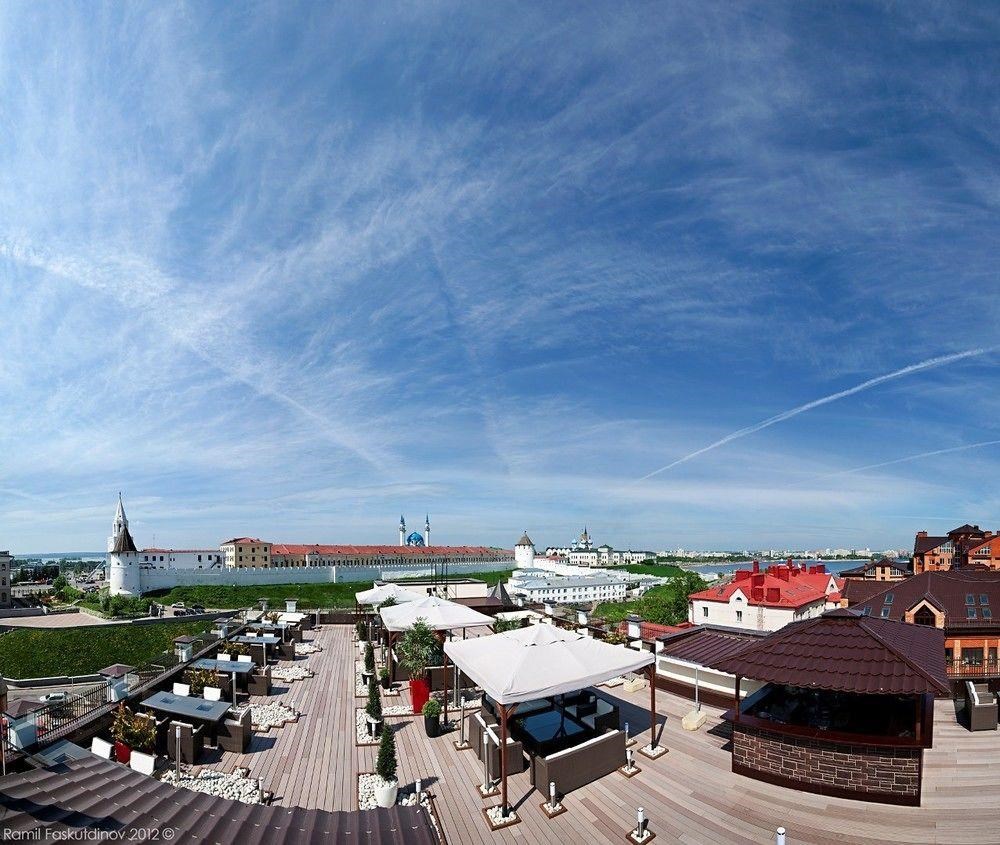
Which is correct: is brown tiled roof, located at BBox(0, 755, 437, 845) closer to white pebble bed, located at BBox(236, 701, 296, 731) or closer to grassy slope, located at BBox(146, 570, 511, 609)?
white pebble bed, located at BBox(236, 701, 296, 731)

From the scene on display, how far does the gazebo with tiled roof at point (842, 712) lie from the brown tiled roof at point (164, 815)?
554 centimetres

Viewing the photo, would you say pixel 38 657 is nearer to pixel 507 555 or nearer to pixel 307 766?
pixel 307 766

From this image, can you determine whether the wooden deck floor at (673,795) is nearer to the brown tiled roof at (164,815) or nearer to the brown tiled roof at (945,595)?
the brown tiled roof at (164,815)

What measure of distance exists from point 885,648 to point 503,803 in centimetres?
581

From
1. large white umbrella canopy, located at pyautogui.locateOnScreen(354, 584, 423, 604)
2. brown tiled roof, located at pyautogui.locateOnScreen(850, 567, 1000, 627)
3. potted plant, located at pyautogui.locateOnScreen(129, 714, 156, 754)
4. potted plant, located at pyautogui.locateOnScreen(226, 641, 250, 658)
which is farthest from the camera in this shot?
large white umbrella canopy, located at pyautogui.locateOnScreen(354, 584, 423, 604)

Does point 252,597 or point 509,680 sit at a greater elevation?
point 509,680

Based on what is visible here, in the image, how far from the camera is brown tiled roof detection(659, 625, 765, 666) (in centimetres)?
973

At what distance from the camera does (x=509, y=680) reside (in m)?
7.35

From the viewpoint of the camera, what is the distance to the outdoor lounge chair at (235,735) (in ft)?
29.1

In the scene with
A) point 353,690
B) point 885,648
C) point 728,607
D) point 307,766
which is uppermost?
point 885,648

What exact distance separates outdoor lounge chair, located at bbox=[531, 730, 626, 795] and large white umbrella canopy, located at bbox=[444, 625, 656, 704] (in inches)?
39.7

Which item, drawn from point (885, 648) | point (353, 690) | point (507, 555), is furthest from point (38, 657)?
point (507, 555)

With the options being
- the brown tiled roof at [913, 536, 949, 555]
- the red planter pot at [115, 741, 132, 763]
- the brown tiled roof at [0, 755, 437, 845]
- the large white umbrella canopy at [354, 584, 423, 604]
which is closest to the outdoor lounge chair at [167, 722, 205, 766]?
the red planter pot at [115, 741, 132, 763]

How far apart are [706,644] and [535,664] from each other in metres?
4.67
